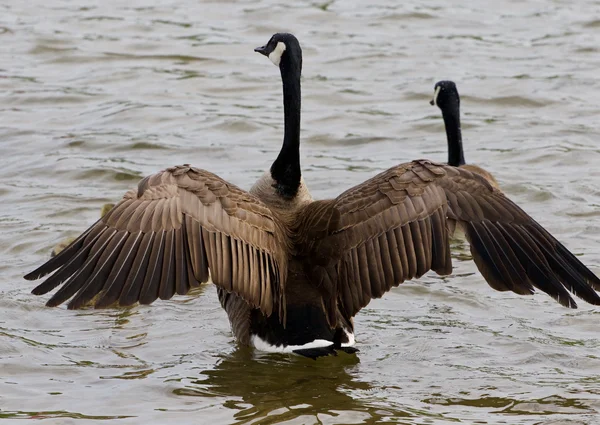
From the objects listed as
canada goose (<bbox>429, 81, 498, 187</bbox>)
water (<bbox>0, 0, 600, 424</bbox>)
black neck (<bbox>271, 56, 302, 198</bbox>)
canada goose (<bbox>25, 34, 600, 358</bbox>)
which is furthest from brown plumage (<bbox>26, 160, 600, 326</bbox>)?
canada goose (<bbox>429, 81, 498, 187</bbox>)

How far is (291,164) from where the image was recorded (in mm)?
8445

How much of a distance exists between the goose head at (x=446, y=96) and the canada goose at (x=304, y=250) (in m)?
4.93

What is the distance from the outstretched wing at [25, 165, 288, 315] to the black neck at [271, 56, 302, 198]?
858 mm

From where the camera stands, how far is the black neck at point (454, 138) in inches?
487

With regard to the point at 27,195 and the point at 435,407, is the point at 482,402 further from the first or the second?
the point at 27,195

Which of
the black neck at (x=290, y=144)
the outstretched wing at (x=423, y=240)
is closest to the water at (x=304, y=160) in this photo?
the outstretched wing at (x=423, y=240)

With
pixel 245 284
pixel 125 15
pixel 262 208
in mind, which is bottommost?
pixel 245 284

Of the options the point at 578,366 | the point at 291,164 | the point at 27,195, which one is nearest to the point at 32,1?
the point at 27,195

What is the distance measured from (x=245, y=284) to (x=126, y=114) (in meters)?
8.29

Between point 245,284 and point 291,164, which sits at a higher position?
point 291,164

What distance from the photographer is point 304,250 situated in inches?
313

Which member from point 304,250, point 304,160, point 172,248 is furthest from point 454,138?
point 172,248

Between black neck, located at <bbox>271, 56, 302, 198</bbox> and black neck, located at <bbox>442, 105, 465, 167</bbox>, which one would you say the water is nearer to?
black neck, located at <bbox>442, 105, 465, 167</bbox>

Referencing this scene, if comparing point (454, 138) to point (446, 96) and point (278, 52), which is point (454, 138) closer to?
point (446, 96)
